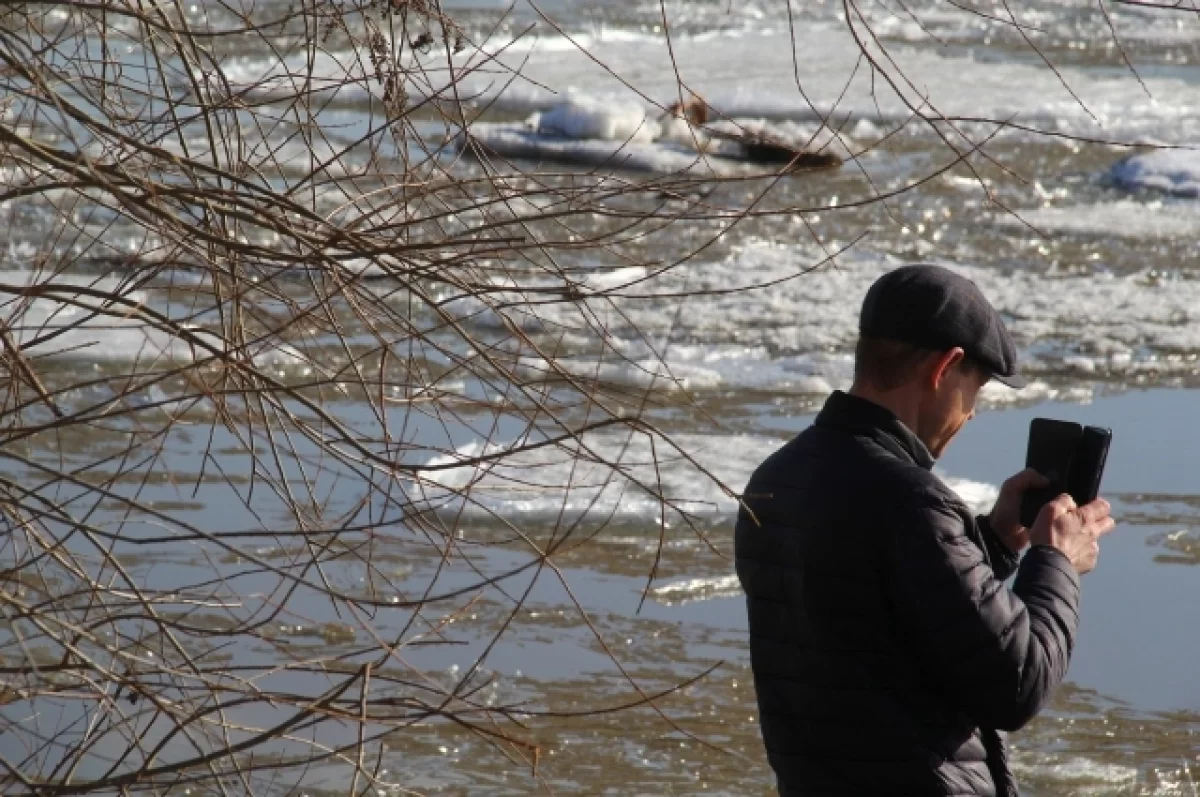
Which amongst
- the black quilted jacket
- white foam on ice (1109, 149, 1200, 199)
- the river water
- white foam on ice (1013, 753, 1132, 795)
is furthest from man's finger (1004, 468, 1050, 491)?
white foam on ice (1109, 149, 1200, 199)

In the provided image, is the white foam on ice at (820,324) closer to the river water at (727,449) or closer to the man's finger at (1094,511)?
the river water at (727,449)

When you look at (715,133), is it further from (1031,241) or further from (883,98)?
(883,98)

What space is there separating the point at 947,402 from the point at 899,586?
0.35 m

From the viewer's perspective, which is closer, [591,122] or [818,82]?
[591,122]

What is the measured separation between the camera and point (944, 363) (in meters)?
2.62

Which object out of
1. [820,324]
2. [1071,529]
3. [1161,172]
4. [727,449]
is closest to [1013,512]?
[1071,529]

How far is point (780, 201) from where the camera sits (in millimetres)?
11961

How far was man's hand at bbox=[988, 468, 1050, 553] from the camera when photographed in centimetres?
282

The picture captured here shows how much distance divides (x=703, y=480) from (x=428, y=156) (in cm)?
448

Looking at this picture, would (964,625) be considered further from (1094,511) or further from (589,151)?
(589,151)

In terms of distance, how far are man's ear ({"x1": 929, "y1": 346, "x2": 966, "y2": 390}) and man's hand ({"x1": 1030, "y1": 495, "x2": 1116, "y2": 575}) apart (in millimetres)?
265

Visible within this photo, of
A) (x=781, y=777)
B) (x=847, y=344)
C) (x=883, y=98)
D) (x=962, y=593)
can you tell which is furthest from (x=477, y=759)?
(x=883, y=98)

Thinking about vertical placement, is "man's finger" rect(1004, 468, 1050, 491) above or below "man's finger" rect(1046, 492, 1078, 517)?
above

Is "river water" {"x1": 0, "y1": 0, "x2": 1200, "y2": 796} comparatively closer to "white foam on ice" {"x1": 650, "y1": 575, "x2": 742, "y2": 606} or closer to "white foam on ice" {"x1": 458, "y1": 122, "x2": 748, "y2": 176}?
"white foam on ice" {"x1": 650, "y1": 575, "x2": 742, "y2": 606}
